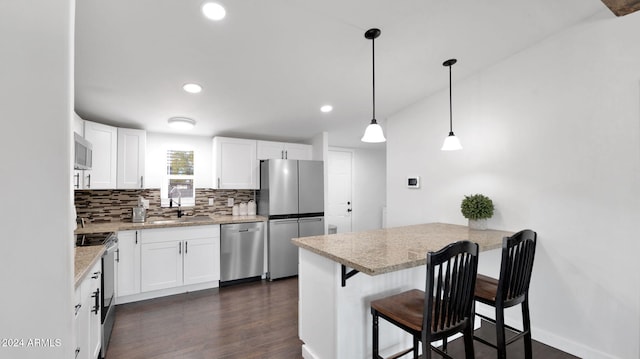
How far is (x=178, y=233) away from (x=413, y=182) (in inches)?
117

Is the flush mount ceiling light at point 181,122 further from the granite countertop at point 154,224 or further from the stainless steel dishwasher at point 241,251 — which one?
the stainless steel dishwasher at point 241,251

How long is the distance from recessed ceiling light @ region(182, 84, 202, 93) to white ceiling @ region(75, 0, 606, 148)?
0.19 feet

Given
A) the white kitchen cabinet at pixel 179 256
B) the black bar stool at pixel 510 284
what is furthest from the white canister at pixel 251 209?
the black bar stool at pixel 510 284

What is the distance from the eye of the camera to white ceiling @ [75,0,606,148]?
5.98 feet

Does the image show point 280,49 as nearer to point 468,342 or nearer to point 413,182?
point 413,182

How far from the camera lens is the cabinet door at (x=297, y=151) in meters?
4.43

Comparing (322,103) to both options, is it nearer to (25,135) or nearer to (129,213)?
(25,135)

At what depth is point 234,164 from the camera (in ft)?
13.3

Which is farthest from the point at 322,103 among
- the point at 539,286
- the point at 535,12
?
the point at 539,286

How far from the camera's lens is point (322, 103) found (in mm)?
3285

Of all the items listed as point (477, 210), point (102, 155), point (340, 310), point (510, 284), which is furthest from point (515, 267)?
point (102, 155)

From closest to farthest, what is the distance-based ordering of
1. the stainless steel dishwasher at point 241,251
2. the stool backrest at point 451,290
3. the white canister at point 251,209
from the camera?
the stool backrest at point 451,290
the stainless steel dishwasher at point 241,251
the white canister at point 251,209

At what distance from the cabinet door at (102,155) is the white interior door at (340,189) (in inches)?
136

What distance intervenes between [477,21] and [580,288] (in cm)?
225
